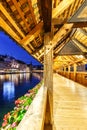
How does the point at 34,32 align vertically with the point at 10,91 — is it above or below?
above

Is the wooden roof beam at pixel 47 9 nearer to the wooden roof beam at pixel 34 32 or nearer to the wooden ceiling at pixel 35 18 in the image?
the wooden ceiling at pixel 35 18

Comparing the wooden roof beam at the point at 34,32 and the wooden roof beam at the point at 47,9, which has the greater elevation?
the wooden roof beam at the point at 34,32

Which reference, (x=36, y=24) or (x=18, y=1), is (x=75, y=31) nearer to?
(x=36, y=24)

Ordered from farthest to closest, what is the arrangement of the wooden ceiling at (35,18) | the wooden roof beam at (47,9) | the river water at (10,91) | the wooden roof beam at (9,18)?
the river water at (10,91) → the wooden ceiling at (35,18) → the wooden roof beam at (9,18) → the wooden roof beam at (47,9)

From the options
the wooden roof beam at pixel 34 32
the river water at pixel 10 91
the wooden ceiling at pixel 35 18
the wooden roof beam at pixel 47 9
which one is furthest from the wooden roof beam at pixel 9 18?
the river water at pixel 10 91

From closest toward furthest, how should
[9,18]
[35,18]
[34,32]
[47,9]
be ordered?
[47,9]
[9,18]
[35,18]
[34,32]

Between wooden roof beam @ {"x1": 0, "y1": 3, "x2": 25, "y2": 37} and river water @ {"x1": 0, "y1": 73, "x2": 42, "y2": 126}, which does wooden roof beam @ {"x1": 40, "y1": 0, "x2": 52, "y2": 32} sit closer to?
wooden roof beam @ {"x1": 0, "y1": 3, "x2": 25, "y2": 37}

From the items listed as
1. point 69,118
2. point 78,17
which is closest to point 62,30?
point 78,17

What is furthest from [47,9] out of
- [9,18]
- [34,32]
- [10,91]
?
[10,91]

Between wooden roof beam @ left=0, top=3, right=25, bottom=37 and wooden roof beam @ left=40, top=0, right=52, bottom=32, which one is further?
wooden roof beam @ left=0, top=3, right=25, bottom=37

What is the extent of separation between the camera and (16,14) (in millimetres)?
4055

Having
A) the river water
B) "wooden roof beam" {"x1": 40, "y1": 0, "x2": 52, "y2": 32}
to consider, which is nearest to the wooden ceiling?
"wooden roof beam" {"x1": 40, "y1": 0, "x2": 52, "y2": 32}

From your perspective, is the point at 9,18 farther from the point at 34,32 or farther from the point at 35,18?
the point at 34,32

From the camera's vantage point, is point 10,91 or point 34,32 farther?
point 10,91
